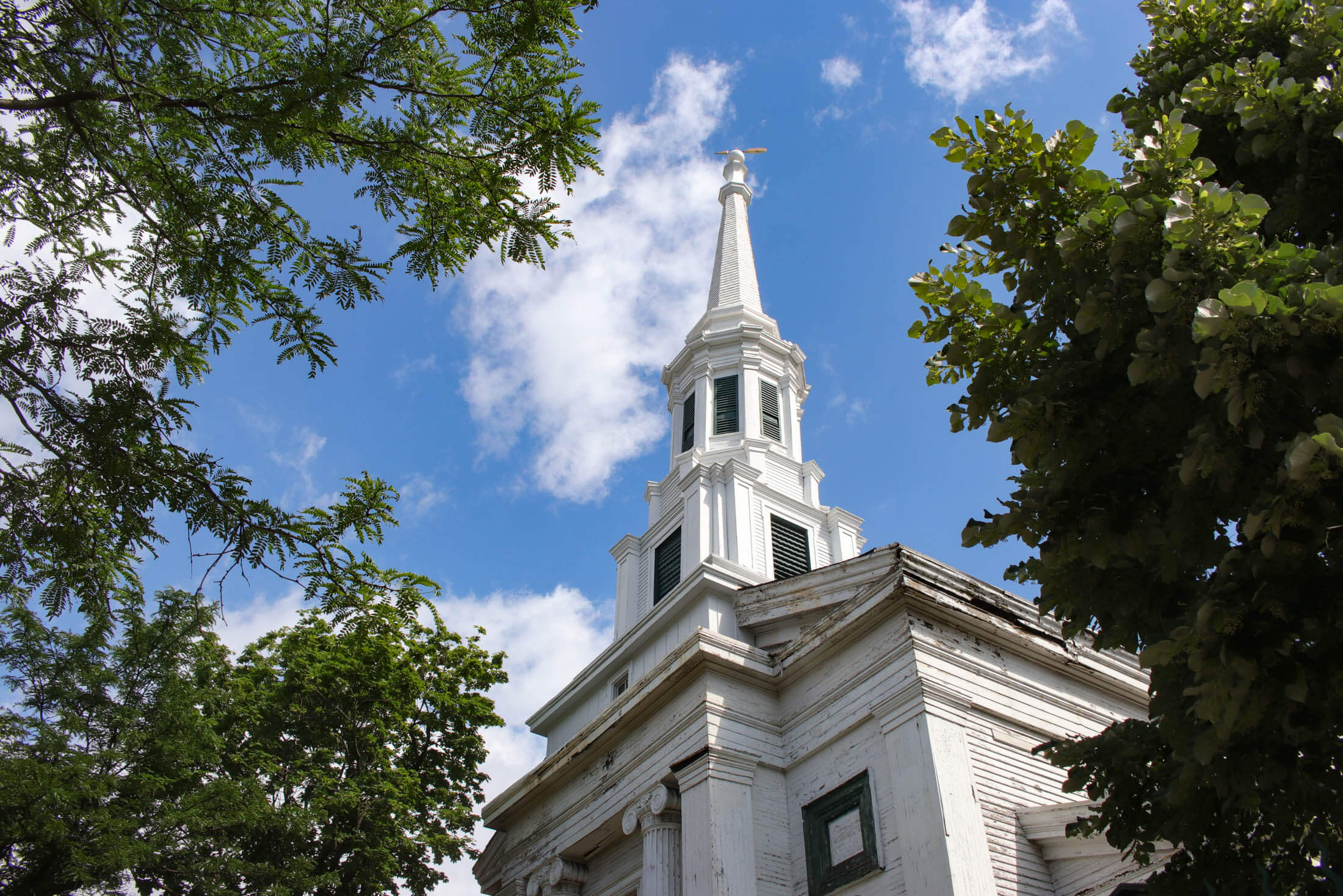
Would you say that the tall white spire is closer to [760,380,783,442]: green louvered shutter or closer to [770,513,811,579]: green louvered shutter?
[760,380,783,442]: green louvered shutter

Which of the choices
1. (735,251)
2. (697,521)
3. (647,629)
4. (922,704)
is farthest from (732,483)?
(735,251)

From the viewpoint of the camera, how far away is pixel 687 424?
25656 mm

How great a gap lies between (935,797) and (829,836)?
85.2 inches

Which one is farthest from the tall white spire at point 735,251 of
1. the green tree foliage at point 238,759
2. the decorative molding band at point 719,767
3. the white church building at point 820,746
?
the decorative molding band at point 719,767

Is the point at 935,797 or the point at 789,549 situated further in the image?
the point at 789,549

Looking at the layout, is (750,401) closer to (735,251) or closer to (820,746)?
(735,251)

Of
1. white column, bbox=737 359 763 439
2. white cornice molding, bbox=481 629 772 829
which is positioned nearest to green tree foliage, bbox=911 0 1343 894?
white cornice molding, bbox=481 629 772 829

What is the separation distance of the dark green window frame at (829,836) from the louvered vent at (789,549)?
24.7ft

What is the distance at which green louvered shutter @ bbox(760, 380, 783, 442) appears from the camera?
24562 mm

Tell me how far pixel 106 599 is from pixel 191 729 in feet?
34.7

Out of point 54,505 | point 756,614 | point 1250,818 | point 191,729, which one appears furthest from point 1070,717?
point 191,729

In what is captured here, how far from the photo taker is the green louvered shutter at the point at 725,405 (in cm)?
2434

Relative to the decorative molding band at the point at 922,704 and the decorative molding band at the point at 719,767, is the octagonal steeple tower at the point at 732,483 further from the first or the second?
the decorative molding band at the point at 922,704

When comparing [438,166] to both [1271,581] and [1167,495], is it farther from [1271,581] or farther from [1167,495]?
[1271,581]
